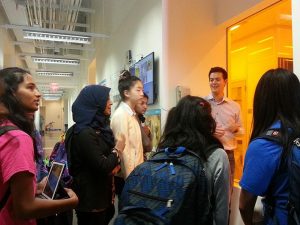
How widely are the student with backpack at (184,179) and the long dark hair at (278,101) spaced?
0.76ft

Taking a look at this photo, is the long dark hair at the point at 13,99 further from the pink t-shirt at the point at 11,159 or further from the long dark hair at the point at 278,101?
the long dark hair at the point at 278,101

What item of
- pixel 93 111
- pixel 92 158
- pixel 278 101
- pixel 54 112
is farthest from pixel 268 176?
pixel 54 112

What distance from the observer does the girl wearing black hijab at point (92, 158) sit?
6.35 feet

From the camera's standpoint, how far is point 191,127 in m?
1.45

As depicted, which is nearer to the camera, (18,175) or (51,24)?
(18,175)

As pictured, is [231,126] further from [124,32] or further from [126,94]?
[124,32]

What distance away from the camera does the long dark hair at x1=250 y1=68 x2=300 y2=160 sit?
4.33 ft

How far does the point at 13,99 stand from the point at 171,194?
2.65ft

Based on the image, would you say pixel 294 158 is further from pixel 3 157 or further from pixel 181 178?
pixel 3 157

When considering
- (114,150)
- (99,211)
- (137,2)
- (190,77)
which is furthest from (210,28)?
(99,211)


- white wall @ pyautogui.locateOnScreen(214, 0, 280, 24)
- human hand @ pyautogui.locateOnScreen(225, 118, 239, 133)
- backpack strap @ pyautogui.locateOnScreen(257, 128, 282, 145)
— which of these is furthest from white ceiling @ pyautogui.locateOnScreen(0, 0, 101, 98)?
backpack strap @ pyautogui.locateOnScreen(257, 128, 282, 145)

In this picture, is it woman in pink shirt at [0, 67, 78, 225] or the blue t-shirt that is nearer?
woman in pink shirt at [0, 67, 78, 225]

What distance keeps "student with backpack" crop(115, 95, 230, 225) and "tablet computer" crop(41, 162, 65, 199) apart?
0.31 m

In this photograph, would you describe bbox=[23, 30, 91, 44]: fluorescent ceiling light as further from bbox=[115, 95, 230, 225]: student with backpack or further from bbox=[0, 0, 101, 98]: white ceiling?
bbox=[115, 95, 230, 225]: student with backpack
